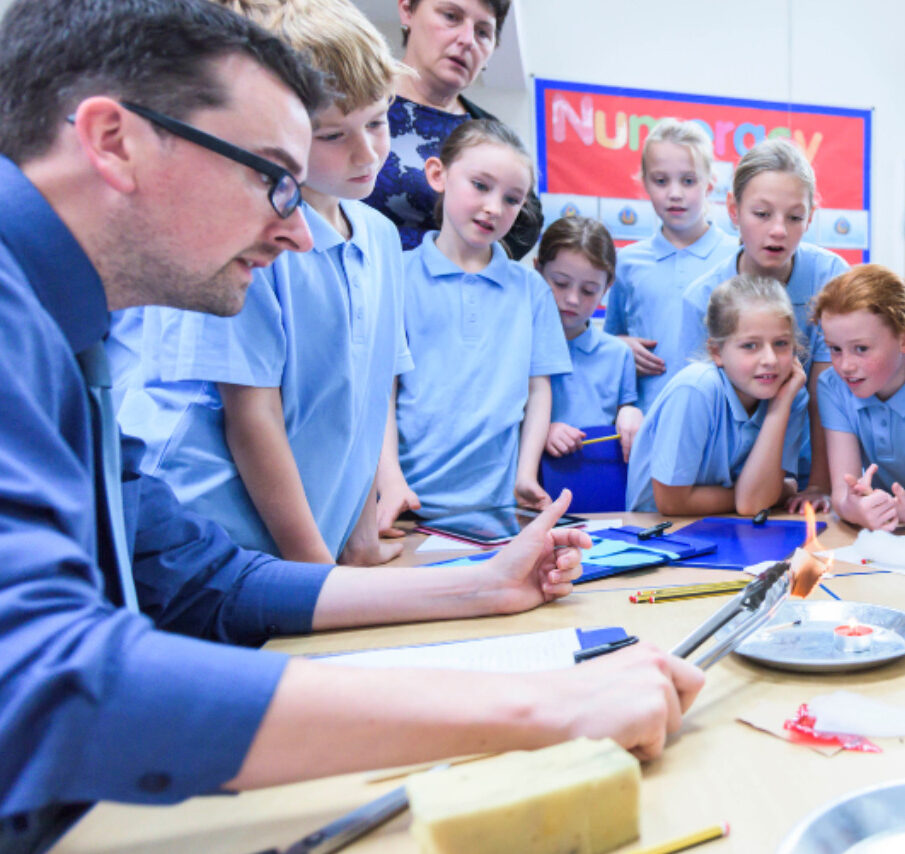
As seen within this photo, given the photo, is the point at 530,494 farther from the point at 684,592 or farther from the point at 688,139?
the point at 688,139

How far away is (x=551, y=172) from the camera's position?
3576 mm

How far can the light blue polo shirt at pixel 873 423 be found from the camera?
1716 millimetres

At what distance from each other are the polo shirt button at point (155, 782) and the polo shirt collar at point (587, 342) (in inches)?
80.8

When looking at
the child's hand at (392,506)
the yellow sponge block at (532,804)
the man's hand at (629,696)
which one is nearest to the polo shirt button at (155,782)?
the yellow sponge block at (532,804)

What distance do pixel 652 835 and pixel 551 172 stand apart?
3.43m

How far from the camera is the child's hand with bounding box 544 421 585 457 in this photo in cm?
203

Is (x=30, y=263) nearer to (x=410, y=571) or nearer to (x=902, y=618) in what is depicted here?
(x=410, y=571)

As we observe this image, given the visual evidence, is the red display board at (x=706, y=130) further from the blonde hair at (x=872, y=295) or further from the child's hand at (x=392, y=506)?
the child's hand at (x=392, y=506)

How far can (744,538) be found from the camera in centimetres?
134

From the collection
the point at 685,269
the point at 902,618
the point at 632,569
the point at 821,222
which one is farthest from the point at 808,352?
the point at 821,222

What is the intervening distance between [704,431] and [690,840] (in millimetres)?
1434

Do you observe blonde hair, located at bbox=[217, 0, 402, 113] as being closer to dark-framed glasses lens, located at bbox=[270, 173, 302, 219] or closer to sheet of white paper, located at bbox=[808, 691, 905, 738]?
dark-framed glasses lens, located at bbox=[270, 173, 302, 219]

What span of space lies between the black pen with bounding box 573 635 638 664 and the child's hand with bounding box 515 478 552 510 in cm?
107

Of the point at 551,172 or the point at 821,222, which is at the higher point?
the point at 551,172
